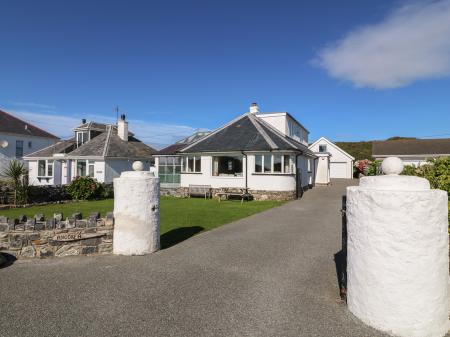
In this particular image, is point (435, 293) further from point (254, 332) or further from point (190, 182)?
point (190, 182)

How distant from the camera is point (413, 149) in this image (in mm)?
32781

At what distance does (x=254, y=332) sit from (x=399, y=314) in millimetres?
1830

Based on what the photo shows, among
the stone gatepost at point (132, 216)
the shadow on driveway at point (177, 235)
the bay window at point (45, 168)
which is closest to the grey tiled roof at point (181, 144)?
the bay window at point (45, 168)

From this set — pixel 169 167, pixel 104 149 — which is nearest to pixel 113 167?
pixel 104 149

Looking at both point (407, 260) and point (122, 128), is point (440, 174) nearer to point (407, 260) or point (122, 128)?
point (407, 260)

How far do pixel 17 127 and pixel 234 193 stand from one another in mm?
32277

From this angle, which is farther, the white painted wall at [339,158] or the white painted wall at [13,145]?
the white painted wall at [339,158]

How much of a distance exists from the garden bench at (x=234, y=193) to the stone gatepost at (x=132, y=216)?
486 inches

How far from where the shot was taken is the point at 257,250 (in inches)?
301

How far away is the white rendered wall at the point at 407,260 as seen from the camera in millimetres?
3691

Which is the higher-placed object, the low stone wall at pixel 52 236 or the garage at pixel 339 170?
the garage at pixel 339 170

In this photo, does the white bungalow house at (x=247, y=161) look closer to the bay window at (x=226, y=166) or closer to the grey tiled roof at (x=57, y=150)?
the bay window at (x=226, y=166)

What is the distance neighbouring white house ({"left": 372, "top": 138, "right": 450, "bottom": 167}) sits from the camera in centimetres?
3090

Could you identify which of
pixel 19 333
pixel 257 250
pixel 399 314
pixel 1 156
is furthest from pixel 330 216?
pixel 1 156
